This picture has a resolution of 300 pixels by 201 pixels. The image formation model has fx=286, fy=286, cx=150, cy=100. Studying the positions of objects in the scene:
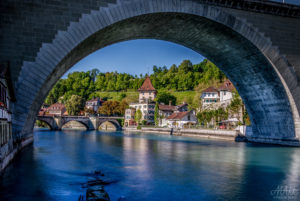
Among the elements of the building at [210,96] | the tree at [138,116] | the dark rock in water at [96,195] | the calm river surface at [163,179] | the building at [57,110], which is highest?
the building at [210,96]

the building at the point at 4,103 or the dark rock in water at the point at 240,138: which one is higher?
the building at the point at 4,103

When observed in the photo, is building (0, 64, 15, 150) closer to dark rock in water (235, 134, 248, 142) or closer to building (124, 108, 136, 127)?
dark rock in water (235, 134, 248, 142)

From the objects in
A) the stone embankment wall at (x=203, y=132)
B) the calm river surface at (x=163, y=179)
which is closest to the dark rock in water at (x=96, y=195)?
the calm river surface at (x=163, y=179)

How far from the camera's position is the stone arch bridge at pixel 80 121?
195ft

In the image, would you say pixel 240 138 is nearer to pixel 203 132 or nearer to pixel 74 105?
pixel 203 132

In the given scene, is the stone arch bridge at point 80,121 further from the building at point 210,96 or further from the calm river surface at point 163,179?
the calm river surface at point 163,179

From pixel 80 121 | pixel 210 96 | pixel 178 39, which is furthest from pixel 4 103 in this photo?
pixel 210 96

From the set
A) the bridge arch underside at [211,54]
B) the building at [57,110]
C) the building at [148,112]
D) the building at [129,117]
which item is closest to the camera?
the bridge arch underside at [211,54]

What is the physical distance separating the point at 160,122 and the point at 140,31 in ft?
180

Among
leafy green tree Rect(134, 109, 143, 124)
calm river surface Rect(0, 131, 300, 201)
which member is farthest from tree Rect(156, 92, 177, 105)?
calm river surface Rect(0, 131, 300, 201)

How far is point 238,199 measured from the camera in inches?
353

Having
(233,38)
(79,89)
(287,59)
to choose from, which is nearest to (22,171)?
(233,38)

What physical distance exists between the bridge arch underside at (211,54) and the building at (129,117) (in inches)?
2196

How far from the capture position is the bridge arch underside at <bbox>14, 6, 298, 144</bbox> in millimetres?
15228
